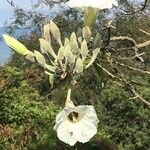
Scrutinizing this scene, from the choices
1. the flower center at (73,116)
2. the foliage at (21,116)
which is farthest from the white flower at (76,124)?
the foliage at (21,116)

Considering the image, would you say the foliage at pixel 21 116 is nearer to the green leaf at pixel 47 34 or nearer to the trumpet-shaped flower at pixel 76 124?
the green leaf at pixel 47 34

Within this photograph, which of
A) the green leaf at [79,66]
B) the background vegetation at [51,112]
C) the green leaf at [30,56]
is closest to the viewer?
the green leaf at [79,66]

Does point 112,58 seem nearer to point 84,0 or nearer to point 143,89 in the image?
point 84,0

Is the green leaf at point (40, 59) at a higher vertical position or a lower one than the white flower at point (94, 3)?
lower

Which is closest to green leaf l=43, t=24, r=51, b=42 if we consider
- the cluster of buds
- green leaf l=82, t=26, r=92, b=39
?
the cluster of buds

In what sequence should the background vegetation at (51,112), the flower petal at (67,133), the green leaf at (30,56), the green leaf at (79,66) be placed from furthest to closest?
the background vegetation at (51,112) < the green leaf at (30,56) < the green leaf at (79,66) < the flower petal at (67,133)

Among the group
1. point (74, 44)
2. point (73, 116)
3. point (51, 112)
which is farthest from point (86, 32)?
point (51, 112)

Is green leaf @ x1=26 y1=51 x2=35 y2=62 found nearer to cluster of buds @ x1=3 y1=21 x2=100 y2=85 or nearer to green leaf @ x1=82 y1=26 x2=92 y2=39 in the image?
cluster of buds @ x1=3 y1=21 x2=100 y2=85

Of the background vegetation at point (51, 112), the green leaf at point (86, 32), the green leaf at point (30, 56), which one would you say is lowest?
the background vegetation at point (51, 112)

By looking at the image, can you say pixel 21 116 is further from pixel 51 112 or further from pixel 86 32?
pixel 86 32
